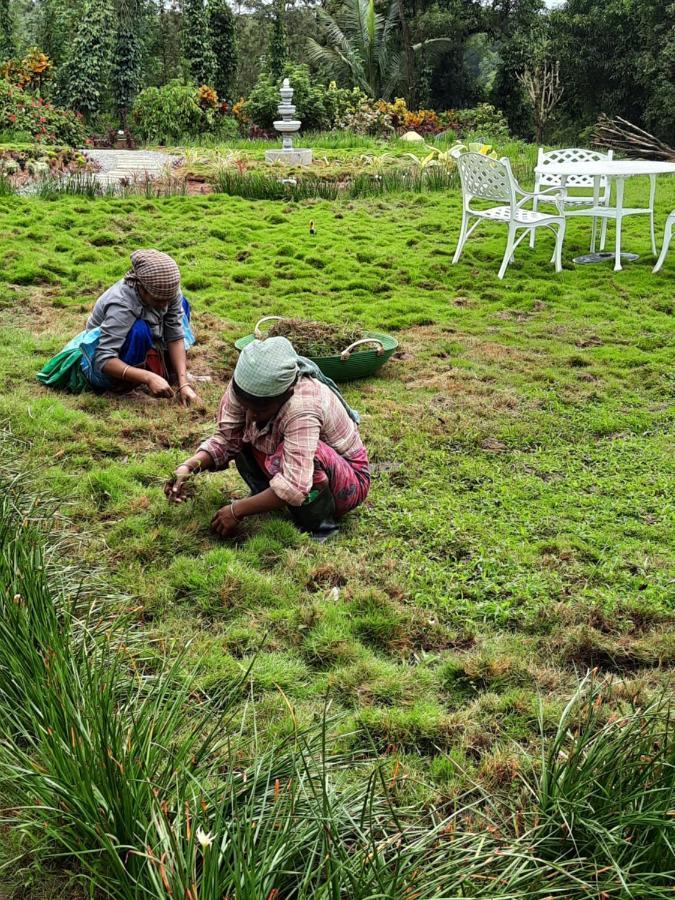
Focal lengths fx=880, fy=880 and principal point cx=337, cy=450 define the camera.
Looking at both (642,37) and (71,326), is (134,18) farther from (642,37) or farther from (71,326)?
(71,326)

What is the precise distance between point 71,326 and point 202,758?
4610 mm

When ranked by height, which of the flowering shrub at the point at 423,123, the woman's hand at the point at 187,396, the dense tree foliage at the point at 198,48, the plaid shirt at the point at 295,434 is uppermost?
the dense tree foliage at the point at 198,48

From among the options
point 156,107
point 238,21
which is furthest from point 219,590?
point 238,21

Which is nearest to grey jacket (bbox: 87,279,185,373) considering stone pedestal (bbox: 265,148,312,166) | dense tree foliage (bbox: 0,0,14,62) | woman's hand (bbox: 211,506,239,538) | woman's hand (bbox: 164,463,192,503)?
woman's hand (bbox: 164,463,192,503)

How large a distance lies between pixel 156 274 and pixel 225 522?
173cm

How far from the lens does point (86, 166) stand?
498 inches

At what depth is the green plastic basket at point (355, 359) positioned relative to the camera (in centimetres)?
536

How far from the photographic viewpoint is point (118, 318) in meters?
4.75

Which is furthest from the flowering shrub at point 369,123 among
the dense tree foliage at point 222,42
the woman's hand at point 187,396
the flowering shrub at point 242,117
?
the woman's hand at point 187,396

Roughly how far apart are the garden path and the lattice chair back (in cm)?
537

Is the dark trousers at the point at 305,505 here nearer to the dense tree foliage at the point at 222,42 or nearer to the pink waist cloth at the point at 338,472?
the pink waist cloth at the point at 338,472

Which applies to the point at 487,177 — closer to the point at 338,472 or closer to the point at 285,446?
the point at 338,472

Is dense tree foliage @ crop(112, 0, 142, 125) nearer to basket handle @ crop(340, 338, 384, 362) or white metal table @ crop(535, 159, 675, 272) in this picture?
white metal table @ crop(535, 159, 675, 272)

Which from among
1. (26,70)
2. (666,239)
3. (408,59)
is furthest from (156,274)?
(408,59)
